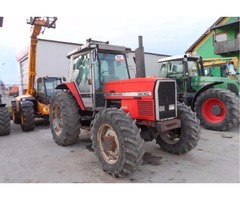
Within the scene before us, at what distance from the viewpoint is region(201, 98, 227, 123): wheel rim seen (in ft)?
19.9

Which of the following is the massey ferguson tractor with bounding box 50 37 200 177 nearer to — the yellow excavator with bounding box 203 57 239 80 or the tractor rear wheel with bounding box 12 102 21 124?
the tractor rear wheel with bounding box 12 102 21 124

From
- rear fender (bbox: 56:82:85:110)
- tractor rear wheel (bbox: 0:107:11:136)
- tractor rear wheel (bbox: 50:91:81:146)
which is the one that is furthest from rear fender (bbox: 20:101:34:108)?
rear fender (bbox: 56:82:85:110)

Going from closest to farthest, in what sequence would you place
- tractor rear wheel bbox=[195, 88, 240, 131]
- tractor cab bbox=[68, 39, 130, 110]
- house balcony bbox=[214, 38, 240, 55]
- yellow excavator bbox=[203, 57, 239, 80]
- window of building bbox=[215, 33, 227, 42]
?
tractor cab bbox=[68, 39, 130, 110] → tractor rear wheel bbox=[195, 88, 240, 131] → yellow excavator bbox=[203, 57, 239, 80] → house balcony bbox=[214, 38, 240, 55] → window of building bbox=[215, 33, 227, 42]

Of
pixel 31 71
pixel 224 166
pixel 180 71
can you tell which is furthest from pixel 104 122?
pixel 31 71

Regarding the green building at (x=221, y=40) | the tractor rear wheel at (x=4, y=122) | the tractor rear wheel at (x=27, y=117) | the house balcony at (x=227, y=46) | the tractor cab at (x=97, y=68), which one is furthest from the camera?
the green building at (x=221, y=40)

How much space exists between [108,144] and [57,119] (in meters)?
2.33

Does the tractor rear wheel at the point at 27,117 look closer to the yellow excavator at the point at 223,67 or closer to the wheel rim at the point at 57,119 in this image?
the wheel rim at the point at 57,119

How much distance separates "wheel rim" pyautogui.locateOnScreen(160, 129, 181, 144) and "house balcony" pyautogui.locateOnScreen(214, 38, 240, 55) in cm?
1678

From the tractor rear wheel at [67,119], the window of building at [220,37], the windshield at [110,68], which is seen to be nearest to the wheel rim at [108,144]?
the windshield at [110,68]

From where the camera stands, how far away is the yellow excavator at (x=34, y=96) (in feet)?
21.5

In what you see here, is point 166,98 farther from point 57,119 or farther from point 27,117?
point 27,117

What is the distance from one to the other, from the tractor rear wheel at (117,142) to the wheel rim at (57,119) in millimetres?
1810

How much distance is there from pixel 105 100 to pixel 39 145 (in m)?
2.12

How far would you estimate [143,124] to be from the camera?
359 centimetres
